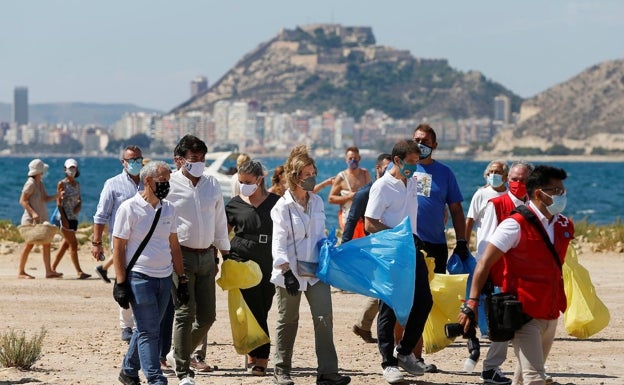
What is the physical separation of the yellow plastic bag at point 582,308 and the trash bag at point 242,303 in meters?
2.20

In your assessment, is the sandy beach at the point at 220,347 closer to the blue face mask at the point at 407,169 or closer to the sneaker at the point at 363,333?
the sneaker at the point at 363,333

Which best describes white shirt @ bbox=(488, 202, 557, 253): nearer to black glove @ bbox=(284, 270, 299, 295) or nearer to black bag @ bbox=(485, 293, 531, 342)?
black bag @ bbox=(485, 293, 531, 342)

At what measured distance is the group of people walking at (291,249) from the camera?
757 cm

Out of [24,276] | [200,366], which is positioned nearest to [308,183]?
[200,366]

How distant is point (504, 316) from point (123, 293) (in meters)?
2.42

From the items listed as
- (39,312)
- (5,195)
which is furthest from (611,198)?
(39,312)

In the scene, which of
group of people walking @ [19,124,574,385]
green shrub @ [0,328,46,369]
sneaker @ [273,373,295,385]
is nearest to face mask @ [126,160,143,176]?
group of people walking @ [19,124,574,385]

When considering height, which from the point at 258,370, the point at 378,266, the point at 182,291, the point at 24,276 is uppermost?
the point at 378,266

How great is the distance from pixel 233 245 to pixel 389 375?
1.59 metres

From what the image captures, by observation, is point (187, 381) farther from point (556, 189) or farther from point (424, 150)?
point (556, 189)

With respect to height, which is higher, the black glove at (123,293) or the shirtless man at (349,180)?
the shirtless man at (349,180)

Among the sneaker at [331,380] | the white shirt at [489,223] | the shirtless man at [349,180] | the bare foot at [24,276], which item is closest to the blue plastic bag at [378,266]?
the sneaker at [331,380]

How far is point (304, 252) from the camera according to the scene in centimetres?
899

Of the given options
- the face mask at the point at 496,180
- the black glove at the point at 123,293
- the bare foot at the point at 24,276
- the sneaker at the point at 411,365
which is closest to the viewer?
the black glove at the point at 123,293
